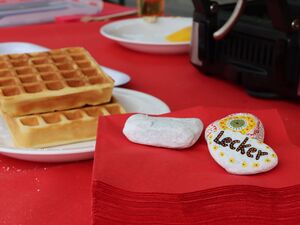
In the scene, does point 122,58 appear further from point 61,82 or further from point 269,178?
point 269,178

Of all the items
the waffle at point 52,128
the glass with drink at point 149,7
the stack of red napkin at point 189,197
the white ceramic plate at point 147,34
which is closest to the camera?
the stack of red napkin at point 189,197

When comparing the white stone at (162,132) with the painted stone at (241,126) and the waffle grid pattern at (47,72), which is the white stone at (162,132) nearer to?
the painted stone at (241,126)

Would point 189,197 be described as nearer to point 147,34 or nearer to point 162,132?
point 162,132

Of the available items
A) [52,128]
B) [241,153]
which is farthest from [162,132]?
[52,128]

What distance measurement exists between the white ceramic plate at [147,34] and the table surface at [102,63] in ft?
0.07

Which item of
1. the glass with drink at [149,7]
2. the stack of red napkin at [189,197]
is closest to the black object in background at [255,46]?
the stack of red napkin at [189,197]

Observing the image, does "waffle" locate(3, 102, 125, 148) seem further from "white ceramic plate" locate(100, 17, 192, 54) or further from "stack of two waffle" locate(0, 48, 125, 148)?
"white ceramic plate" locate(100, 17, 192, 54)

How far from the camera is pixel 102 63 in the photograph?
3.71 ft

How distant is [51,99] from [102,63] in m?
0.39

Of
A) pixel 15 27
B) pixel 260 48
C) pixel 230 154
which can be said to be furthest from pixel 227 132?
pixel 15 27

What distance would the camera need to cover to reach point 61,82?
792 millimetres

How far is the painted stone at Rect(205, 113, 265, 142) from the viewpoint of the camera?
56cm

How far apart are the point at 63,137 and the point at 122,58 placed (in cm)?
49

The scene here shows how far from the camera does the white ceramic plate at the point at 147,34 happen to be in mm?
1162
